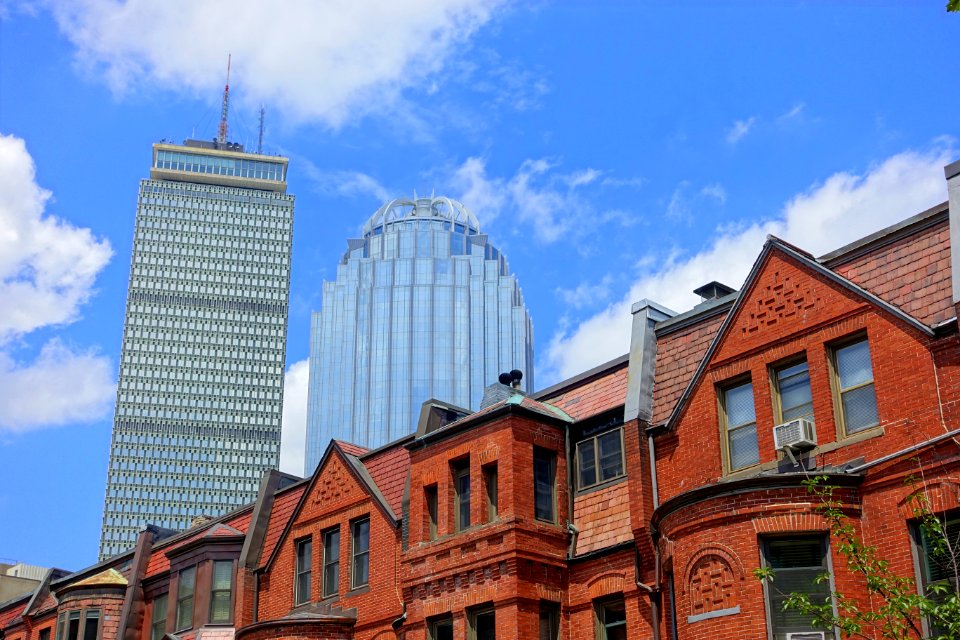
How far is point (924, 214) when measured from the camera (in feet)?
76.9

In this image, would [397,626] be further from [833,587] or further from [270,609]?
[833,587]

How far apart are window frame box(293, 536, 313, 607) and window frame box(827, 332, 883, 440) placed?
1624 centimetres

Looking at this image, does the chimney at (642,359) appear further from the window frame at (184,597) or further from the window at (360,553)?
the window frame at (184,597)

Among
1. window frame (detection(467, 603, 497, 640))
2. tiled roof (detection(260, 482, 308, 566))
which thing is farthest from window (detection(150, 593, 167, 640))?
→ window frame (detection(467, 603, 497, 640))

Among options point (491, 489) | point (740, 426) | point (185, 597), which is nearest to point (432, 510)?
point (491, 489)

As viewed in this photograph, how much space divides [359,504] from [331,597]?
255 centimetres

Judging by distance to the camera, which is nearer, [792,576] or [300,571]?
[792,576]

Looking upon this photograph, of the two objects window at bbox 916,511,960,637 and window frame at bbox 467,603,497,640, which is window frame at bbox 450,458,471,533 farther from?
window at bbox 916,511,960,637

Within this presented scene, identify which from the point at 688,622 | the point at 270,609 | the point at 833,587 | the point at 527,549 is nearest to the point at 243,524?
the point at 270,609

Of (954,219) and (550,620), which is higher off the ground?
(954,219)

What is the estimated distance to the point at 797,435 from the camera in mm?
23016

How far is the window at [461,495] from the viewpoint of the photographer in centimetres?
2873

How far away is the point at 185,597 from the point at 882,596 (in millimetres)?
23882

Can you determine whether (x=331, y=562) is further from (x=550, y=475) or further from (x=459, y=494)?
(x=550, y=475)
